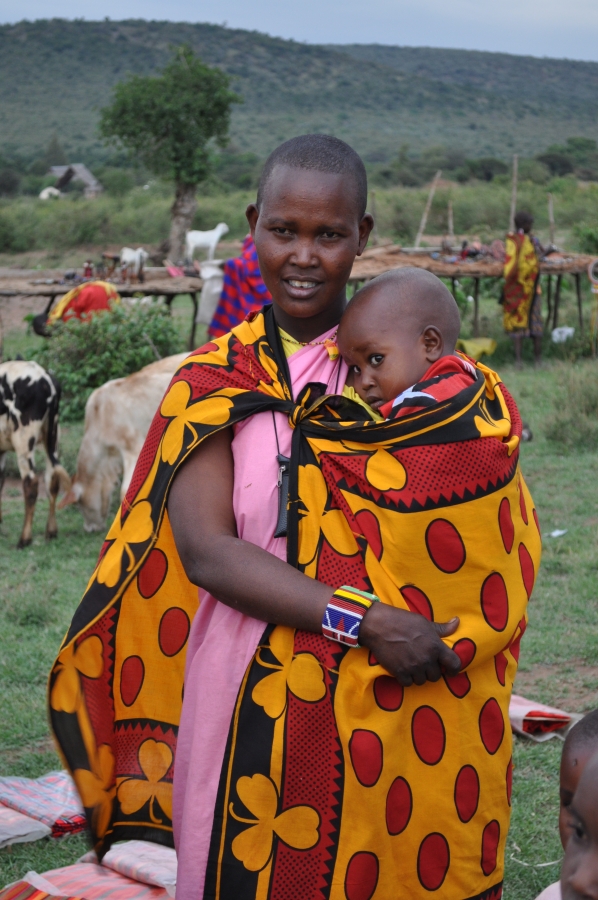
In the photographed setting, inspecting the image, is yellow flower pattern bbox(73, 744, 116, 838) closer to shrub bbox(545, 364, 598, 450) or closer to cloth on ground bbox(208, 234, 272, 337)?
cloth on ground bbox(208, 234, 272, 337)

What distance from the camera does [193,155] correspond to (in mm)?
23797

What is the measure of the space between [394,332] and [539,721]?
2510 mm

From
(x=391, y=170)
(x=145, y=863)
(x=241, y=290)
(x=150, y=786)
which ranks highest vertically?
(x=391, y=170)

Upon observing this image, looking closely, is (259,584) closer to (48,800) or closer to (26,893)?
(26,893)

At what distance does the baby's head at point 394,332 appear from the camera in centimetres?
179

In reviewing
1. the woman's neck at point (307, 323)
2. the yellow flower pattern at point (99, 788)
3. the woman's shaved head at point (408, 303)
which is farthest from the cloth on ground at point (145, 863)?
the woman's shaved head at point (408, 303)

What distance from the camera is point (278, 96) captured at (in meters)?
63.6

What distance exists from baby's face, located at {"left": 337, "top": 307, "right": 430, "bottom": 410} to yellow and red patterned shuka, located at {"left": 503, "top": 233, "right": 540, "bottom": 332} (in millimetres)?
10936

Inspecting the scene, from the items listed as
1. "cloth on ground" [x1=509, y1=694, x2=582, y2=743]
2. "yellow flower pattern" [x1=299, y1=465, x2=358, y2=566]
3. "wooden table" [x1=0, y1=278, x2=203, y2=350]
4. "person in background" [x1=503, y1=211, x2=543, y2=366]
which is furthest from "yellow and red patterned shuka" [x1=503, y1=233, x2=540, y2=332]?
"yellow flower pattern" [x1=299, y1=465, x2=358, y2=566]

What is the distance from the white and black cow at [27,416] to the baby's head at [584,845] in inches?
227

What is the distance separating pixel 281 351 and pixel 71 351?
9.07m

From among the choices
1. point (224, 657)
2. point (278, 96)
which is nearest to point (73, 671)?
point (224, 657)

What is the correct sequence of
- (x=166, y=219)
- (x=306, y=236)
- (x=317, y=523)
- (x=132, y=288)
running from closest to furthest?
(x=317, y=523)
(x=306, y=236)
(x=132, y=288)
(x=166, y=219)

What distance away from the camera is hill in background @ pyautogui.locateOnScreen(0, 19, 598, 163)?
5672 centimetres
